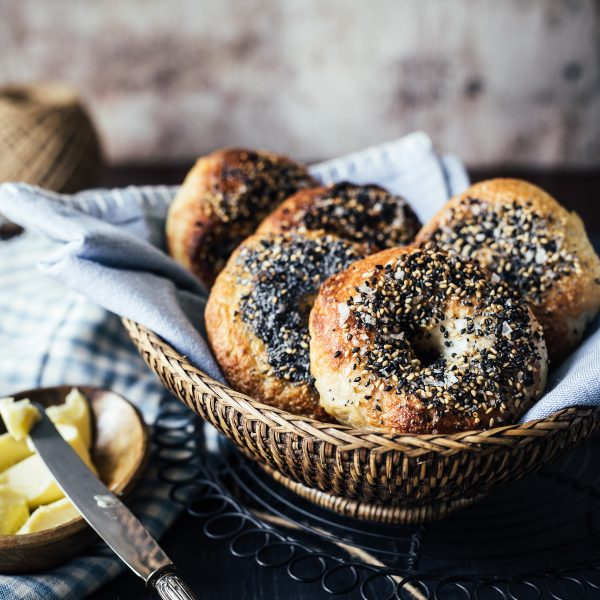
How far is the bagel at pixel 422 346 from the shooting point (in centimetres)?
128

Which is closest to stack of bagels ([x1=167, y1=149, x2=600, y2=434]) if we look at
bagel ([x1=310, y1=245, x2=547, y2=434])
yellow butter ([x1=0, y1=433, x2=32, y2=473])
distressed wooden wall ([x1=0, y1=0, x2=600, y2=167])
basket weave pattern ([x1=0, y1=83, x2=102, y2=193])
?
bagel ([x1=310, y1=245, x2=547, y2=434])

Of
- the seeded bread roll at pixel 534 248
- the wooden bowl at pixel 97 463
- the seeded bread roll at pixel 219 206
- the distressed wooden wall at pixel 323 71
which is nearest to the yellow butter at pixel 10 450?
the wooden bowl at pixel 97 463

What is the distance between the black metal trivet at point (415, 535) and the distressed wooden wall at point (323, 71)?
2.29 m

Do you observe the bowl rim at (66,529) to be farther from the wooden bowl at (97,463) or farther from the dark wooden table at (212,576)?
the dark wooden table at (212,576)

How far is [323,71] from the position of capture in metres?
3.50

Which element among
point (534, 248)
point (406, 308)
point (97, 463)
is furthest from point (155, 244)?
point (534, 248)

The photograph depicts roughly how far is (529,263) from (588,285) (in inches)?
5.3

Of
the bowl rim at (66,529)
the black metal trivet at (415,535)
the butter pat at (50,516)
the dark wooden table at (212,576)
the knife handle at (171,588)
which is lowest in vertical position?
the dark wooden table at (212,576)

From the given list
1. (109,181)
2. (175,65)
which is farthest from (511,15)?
(109,181)

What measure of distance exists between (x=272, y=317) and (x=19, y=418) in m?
0.57

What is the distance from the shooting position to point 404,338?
1.38 meters

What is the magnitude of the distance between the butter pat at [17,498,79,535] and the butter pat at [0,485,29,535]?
15mm

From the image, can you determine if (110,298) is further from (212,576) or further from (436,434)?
(436,434)

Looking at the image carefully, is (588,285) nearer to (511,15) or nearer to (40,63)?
(511,15)
